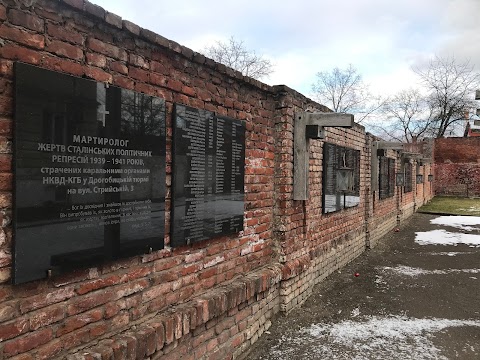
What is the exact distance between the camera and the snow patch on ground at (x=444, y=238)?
926cm

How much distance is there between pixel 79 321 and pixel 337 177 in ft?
15.7

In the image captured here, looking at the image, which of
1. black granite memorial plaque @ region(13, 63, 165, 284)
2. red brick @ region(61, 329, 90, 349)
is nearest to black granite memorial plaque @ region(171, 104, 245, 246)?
black granite memorial plaque @ region(13, 63, 165, 284)

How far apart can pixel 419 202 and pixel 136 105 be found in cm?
1800

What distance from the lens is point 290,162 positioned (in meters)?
4.45

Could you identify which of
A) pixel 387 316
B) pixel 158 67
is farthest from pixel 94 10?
pixel 387 316

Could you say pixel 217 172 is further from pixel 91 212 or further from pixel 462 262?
pixel 462 262

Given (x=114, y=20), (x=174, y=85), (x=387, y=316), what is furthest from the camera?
(x=387, y=316)

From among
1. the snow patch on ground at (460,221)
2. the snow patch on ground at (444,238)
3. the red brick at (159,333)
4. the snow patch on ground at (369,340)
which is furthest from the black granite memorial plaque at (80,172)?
the snow patch on ground at (460,221)

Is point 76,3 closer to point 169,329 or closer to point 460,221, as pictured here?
point 169,329

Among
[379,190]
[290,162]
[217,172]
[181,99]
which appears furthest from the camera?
[379,190]

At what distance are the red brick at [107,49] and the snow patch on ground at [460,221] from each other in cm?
1198

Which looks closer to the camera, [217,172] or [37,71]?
[37,71]

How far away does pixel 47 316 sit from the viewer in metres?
1.98

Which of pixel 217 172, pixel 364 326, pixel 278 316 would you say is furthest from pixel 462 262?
pixel 217 172
